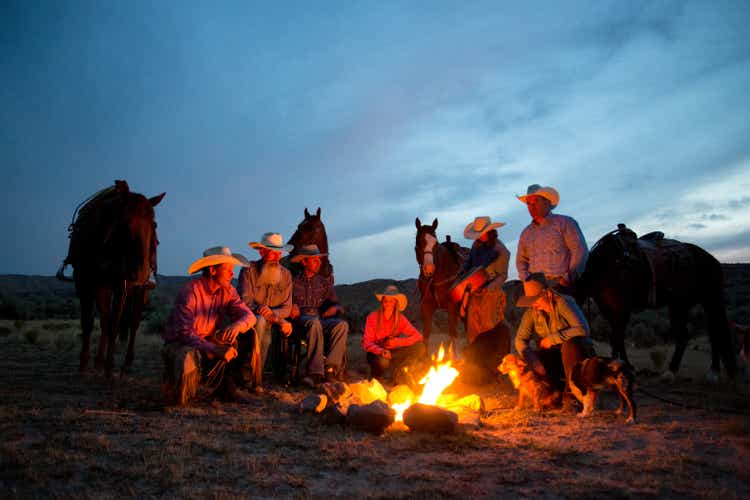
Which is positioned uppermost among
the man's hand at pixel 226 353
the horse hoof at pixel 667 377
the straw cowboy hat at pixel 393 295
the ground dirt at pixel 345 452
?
the straw cowboy hat at pixel 393 295

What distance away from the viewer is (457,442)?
156 inches

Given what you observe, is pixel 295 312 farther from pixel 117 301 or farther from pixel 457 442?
pixel 457 442

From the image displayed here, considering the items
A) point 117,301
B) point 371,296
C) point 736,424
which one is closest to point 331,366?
point 117,301

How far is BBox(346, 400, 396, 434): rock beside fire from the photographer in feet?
14.0

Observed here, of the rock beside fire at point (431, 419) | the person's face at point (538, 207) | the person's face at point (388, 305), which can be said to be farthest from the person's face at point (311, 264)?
the rock beside fire at point (431, 419)

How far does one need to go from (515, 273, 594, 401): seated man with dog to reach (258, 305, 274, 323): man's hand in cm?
294

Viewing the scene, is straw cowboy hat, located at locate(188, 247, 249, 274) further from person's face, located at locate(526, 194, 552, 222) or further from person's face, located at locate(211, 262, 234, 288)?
person's face, located at locate(526, 194, 552, 222)

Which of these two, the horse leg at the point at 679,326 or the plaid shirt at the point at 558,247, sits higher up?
the plaid shirt at the point at 558,247

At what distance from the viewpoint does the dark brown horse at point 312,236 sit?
8133mm

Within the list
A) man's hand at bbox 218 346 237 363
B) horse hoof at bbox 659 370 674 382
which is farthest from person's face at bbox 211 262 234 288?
horse hoof at bbox 659 370 674 382

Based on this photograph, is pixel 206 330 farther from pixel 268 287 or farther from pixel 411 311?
pixel 411 311

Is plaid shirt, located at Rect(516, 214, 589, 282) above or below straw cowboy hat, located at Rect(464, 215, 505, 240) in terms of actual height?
below

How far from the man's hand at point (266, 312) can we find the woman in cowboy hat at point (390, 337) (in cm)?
141

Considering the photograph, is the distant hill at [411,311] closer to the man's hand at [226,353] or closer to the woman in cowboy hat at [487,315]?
the woman in cowboy hat at [487,315]
